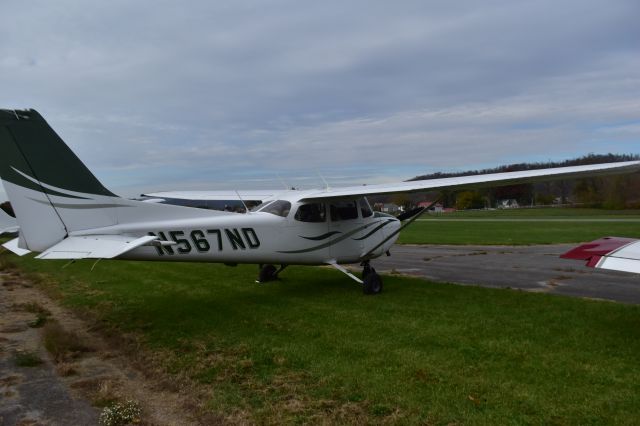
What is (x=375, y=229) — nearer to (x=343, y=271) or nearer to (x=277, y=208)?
(x=343, y=271)

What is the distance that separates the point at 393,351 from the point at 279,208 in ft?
15.6

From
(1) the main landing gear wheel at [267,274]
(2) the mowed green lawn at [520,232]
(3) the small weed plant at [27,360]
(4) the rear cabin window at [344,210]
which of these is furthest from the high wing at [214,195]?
(2) the mowed green lawn at [520,232]

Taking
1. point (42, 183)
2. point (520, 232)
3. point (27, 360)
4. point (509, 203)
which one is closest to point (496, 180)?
point (42, 183)

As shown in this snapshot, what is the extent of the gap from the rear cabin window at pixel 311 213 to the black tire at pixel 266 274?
7.51ft

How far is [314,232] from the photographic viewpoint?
10438 mm

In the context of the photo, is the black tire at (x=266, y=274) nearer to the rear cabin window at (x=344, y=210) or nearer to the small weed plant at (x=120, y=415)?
the rear cabin window at (x=344, y=210)

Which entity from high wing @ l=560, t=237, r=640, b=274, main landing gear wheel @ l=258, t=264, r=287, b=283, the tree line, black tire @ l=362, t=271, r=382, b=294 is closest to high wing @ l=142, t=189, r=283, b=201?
main landing gear wheel @ l=258, t=264, r=287, b=283

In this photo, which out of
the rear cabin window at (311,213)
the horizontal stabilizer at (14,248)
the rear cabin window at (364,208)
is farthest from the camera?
the rear cabin window at (364,208)

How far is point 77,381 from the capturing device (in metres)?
5.62

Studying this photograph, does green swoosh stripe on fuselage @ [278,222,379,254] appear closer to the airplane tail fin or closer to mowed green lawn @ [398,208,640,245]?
the airplane tail fin

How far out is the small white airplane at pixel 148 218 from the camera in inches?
285

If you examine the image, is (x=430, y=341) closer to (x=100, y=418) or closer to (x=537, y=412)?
(x=537, y=412)

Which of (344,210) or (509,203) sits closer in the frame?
(344,210)

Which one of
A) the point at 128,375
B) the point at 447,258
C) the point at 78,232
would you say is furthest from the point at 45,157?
the point at 447,258
